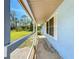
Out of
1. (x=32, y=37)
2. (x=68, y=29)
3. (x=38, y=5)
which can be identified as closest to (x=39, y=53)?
(x=32, y=37)

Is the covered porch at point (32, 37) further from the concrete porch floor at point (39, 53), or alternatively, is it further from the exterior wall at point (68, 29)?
the exterior wall at point (68, 29)

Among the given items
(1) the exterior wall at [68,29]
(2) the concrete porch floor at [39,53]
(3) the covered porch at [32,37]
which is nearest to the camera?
(3) the covered porch at [32,37]

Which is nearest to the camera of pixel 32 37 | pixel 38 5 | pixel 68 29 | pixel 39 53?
pixel 68 29

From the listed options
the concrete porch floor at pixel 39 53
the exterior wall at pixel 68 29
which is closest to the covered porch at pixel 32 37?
the concrete porch floor at pixel 39 53

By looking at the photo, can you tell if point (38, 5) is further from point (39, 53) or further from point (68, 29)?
point (39, 53)

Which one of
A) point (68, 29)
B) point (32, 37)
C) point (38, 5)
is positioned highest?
point (38, 5)

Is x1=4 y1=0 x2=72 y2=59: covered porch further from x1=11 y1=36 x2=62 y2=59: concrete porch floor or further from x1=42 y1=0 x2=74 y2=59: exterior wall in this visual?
x1=42 y1=0 x2=74 y2=59: exterior wall
